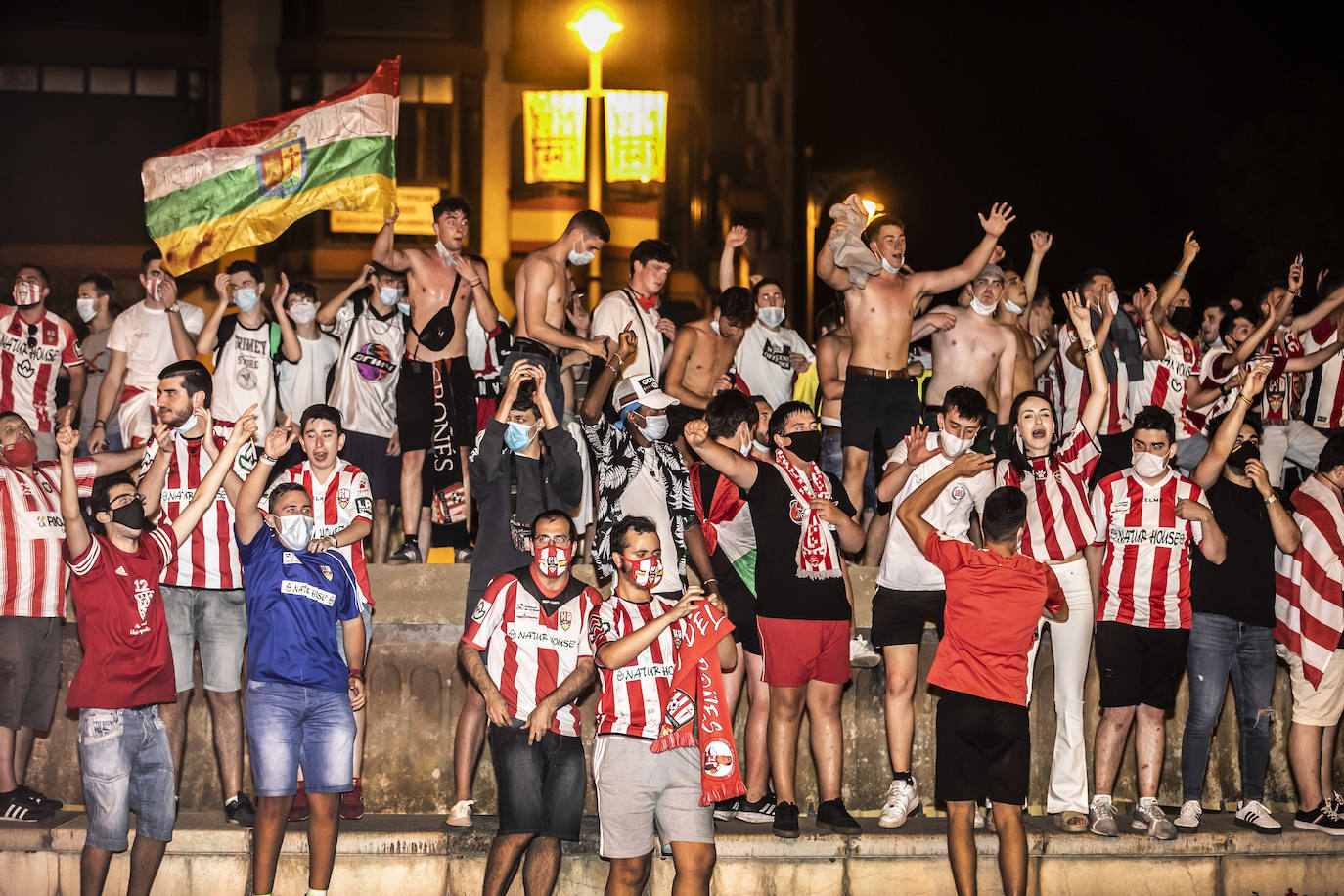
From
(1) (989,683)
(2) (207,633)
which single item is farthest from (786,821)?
(2) (207,633)

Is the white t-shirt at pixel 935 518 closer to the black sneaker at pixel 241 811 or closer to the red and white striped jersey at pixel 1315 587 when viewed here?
the red and white striped jersey at pixel 1315 587

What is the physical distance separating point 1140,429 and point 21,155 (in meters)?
22.7

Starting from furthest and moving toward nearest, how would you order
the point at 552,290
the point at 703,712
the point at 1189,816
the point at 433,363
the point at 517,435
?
the point at 433,363 → the point at 552,290 → the point at 1189,816 → the point at 517,435 → the point at 703,712

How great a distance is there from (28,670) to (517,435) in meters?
3.16

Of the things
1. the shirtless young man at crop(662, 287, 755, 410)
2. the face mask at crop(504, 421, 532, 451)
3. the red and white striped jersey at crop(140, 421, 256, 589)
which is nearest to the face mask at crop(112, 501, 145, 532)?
the red and white striped jersey at crop(140, 421, 256, 589)

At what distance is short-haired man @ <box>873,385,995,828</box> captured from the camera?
320 inches

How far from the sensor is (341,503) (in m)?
7.83

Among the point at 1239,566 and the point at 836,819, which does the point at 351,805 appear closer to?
the point at 836,819

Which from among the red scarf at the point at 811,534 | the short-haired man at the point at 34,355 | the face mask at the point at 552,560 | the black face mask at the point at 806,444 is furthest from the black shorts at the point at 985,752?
the short-haired man at the point at 34,355

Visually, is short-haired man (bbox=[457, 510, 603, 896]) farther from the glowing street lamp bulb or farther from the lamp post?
the glowing street lamp bulb

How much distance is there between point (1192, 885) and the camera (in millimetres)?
8266

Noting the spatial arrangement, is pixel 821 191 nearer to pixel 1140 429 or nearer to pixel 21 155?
pixel 21 155

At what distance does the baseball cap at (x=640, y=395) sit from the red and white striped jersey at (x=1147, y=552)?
2759mm

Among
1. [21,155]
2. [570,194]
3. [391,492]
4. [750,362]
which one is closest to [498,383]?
[391,492]
